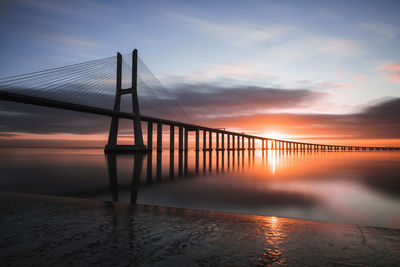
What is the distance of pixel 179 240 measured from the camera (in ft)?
11.6

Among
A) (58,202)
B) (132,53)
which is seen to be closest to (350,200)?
(58,202)

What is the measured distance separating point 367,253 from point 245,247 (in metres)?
1.52

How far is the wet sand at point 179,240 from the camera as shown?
2924 mm

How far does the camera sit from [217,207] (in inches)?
269

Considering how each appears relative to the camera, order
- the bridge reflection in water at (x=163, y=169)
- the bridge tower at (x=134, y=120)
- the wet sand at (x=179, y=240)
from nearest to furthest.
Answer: the wet sand at (x=179, y=240) → the bridge reflection in water at (x=163, y=169) → the bridge tower at (x=134, y=120)

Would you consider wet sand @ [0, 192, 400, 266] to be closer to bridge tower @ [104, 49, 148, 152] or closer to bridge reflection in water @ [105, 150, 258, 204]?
bridge reflection in water @ [105, 150, 258, 204]

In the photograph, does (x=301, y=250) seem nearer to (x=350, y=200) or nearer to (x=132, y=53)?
(x=350, y=200)

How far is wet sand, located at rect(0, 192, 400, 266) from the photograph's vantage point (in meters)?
2.92

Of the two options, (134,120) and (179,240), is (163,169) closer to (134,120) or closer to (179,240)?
(179,240)

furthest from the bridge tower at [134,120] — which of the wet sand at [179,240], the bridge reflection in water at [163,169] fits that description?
the wet sand at [179,240]

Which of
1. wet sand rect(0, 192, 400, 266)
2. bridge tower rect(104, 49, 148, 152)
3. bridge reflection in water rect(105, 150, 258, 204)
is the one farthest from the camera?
bridge tower rect(104, 49, 148, 152)

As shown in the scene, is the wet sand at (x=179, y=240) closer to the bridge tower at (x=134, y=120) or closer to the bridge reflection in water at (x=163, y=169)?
the bridge reflection in water at (x=163, y=169)

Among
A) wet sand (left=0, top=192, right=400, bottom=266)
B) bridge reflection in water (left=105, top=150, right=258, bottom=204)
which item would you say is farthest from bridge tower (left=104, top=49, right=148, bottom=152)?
wet sand (left=0, top=192, right=400, bottom=266)

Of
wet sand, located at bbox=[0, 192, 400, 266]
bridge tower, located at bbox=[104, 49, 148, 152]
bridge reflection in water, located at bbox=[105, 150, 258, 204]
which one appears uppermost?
bridge tower, located at bbox=[104, 49, 148, 152]
